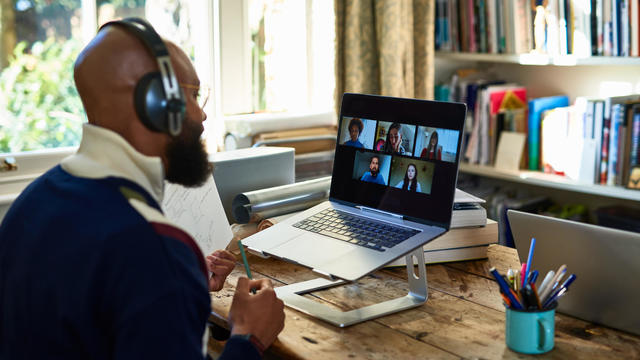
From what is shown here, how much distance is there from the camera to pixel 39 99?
2.27m

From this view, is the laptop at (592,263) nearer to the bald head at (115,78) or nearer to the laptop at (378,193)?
the laptop at (378,193)

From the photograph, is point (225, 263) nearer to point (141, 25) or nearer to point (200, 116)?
point (200, 116)

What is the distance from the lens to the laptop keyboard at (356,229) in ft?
4.10

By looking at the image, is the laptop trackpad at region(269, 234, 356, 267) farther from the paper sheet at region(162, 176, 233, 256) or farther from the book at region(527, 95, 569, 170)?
the book at region(527, 95, 569, 170)

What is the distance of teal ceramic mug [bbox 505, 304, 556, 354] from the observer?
3.47 ft

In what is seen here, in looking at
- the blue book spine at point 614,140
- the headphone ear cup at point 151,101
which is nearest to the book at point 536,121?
the blue book spine at point 614,140

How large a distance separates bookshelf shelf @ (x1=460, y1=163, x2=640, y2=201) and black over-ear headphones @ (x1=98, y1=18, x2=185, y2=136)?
6.34 feet

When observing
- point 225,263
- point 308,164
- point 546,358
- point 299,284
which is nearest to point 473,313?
point 546,358

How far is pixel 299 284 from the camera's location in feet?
4.53

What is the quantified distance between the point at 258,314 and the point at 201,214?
45 centimetres

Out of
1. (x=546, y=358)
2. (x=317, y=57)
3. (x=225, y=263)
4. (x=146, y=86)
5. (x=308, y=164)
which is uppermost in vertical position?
(x=317, y=57)

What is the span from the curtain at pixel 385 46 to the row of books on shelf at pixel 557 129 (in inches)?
9.2

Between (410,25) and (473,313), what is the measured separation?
5.78ft

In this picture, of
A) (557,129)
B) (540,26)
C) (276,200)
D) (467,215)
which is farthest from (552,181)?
(276,200)
